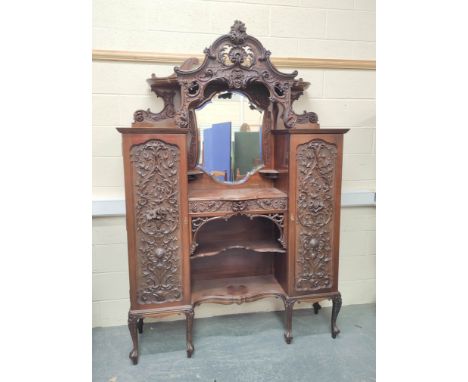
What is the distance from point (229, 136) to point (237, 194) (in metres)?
0.41

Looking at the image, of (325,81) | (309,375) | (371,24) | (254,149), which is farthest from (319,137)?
(309,375)

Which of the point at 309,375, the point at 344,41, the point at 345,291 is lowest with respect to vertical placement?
the point at 309,375

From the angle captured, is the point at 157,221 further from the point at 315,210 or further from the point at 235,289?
the point at 315,210

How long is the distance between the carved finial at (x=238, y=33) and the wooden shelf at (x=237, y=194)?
0.87 m

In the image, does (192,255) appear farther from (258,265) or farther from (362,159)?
(362,159)

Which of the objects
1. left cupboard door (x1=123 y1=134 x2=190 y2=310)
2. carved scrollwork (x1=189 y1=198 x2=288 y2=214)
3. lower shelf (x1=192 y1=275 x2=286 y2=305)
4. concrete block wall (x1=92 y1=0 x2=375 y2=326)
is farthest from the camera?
concrete block wall (x1=92 y1=0 x2=375 y2=326)

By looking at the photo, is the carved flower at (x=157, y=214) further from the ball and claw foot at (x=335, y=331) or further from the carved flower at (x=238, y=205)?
the ball and claw foot at (x=335, y=331)

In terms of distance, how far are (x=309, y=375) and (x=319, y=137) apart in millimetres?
1360

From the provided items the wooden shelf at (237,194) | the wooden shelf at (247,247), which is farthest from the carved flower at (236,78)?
the wooden shelf at (247,247)

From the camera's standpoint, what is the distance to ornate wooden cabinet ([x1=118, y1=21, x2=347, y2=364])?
1702 mm

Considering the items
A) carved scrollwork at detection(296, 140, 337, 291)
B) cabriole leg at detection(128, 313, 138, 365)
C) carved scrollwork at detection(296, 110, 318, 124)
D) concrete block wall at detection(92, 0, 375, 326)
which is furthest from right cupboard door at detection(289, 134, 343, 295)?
cabriole leg at detection(128, 313, 138, 365)

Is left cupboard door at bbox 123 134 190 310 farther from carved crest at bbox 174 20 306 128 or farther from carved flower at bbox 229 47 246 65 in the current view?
carved flower at bbox 229 47 246 65

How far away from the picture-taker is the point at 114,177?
209 cm

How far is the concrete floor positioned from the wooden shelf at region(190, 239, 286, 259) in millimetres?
608
